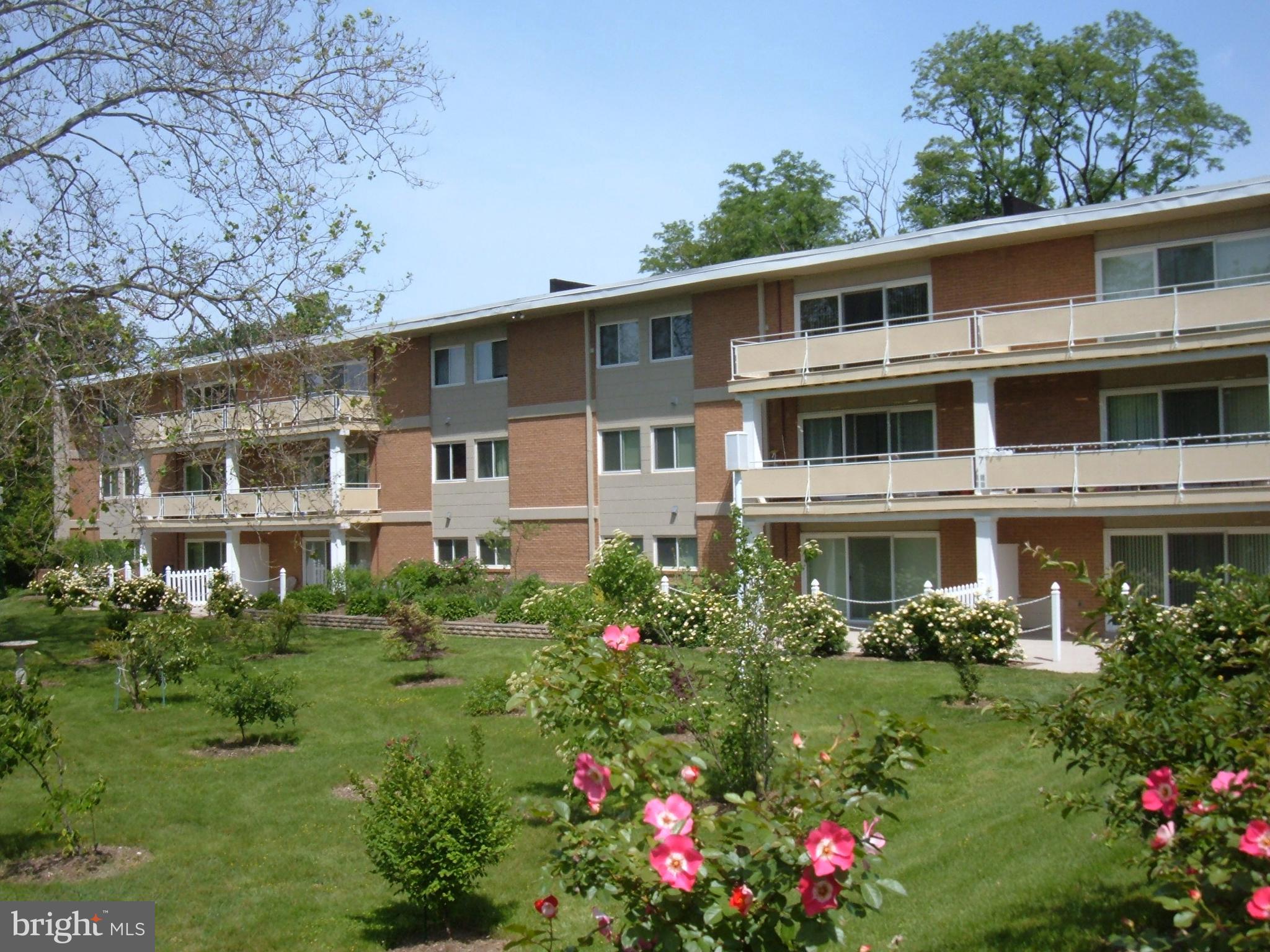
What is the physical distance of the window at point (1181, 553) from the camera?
2186 centimetres

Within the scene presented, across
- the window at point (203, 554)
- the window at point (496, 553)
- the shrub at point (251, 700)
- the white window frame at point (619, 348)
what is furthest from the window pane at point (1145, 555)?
the window at point (203, 554)

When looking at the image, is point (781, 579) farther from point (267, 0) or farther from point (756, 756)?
point (267, 0)

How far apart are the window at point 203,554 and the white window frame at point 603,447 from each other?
18557mm

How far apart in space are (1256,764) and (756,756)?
589 cm

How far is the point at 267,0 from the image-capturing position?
58.9 ft

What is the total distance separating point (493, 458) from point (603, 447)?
424 centimetres

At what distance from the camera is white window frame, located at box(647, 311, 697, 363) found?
95.9 feet

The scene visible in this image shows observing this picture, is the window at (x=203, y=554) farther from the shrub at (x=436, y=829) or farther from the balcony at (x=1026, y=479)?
the shrub at (x=436, y=829)

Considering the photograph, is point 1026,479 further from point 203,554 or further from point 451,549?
point 203,554

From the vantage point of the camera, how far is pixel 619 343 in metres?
30.9

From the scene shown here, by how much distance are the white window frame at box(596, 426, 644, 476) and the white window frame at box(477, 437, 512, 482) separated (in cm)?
313

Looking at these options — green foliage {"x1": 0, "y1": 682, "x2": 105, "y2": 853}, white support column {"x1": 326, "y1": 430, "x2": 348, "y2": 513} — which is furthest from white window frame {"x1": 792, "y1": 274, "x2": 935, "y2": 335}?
green foliage {"x1": 0, "y1": 682, "x2": 105, "y2": 853}

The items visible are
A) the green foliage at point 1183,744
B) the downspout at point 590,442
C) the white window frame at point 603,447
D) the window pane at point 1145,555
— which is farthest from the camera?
the downspout at point 590,442

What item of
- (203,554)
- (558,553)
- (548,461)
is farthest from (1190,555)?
(203,554)
